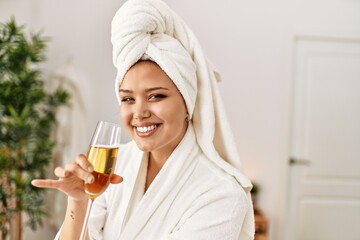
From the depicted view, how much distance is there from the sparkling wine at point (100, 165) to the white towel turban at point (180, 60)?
9.6 inches

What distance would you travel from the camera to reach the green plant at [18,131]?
3.11 m

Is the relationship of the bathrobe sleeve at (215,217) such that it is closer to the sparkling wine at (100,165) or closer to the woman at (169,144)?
the woman at (169,144)

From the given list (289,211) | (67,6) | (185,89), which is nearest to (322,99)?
(289,211)

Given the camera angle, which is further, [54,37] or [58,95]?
[54,37]

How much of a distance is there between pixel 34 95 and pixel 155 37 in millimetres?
2235

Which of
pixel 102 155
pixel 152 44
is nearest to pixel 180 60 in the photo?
pixel 152 44

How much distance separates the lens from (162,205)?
1.24 m

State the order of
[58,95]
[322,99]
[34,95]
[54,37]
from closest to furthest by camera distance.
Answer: [34,95] → [58,95] → [54,37] → [322,99]

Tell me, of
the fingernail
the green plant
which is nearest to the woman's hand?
the fingernail

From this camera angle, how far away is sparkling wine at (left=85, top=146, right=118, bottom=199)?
41.3 inches

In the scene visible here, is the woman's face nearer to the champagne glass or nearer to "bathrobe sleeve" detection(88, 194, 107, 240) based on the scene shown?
the champagne glass

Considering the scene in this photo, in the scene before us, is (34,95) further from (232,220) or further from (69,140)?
(232,220)

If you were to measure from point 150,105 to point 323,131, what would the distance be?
3.15m

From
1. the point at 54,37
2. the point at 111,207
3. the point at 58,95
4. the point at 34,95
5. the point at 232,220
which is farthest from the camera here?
the point at 54,37
